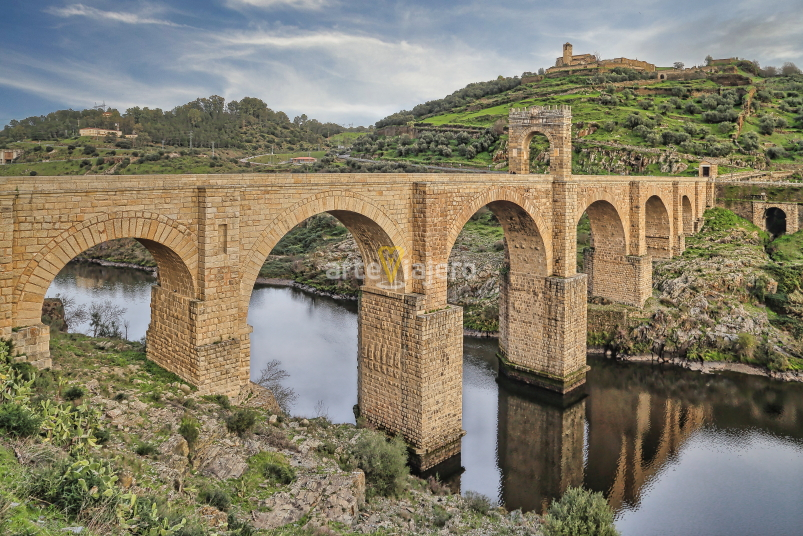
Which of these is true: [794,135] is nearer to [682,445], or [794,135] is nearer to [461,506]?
[682,445]

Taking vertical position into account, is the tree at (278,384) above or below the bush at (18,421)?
below

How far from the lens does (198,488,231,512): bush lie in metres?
7.09

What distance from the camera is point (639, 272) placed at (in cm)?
2195

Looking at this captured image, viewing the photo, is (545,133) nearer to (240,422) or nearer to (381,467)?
(381,467)

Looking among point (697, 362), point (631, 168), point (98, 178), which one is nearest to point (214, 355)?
point (98, 178)

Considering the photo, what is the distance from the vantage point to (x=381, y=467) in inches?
411

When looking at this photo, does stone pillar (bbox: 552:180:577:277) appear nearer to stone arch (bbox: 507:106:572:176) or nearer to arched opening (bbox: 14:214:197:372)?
stone arch (bbox: 507:106:572:176)

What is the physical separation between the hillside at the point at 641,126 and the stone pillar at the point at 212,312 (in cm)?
3029

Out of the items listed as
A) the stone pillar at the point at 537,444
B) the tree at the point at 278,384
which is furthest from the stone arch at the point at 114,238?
the stone pillar at the point at 537,444

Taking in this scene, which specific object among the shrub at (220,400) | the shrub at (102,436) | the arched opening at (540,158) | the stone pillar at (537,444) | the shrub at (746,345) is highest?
the arched opening at (540,158)

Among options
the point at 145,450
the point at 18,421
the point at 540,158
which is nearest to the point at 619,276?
the point at 540,158

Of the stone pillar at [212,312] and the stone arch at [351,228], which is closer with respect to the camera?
the stone pillar at [212,312]

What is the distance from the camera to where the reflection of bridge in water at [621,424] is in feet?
43.5

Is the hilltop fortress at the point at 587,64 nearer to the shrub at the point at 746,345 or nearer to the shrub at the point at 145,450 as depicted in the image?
the shrub at the point at 746,345
